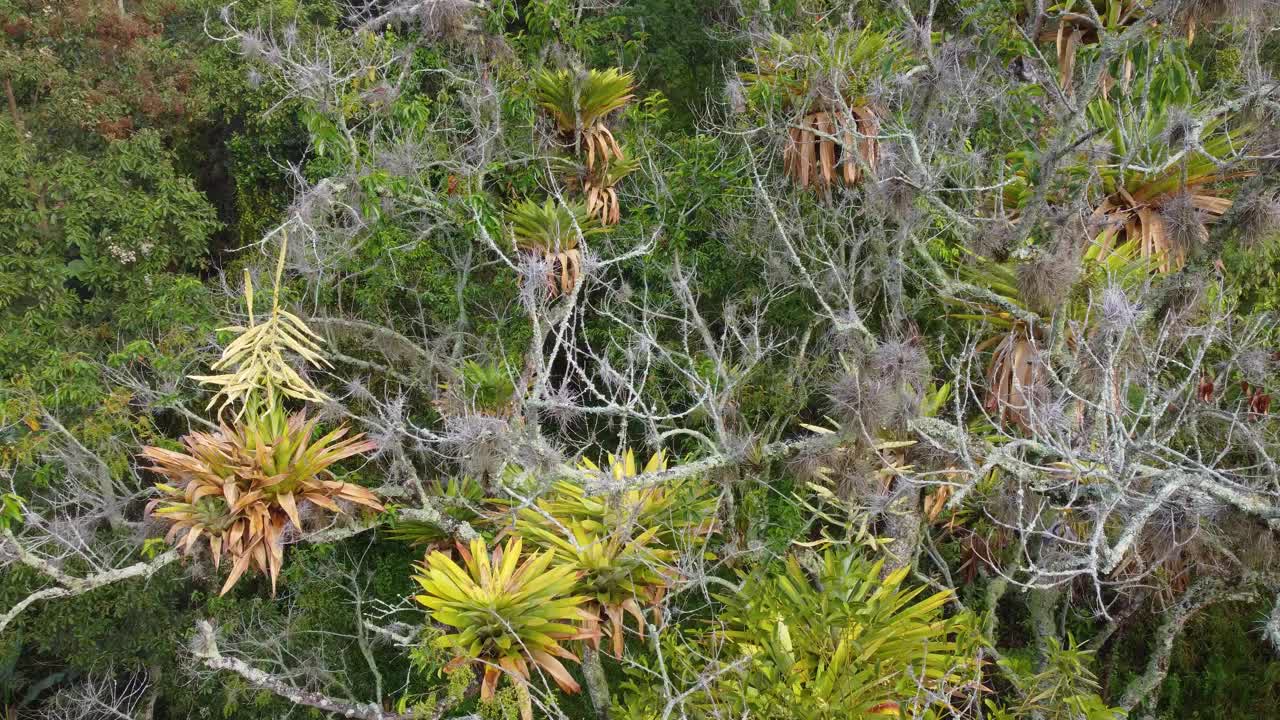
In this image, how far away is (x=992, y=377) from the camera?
4809 mm

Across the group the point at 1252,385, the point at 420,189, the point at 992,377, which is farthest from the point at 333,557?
the point at 1252,385

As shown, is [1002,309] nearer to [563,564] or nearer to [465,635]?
[563,564]

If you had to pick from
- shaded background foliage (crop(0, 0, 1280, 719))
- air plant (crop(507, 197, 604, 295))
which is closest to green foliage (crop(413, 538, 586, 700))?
shaded background foliage (crop(0, 0, 1280, 719))

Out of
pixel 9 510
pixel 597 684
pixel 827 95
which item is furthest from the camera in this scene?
pixel 827 95

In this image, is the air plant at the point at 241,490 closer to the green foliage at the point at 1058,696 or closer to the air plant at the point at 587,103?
the air plant at the point at 587,103

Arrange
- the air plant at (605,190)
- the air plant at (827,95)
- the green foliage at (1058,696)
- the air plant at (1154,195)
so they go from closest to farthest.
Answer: the green foliage at (1058,696)
the air plant at (1154,195)
the air plant at (827,95)
the air plant at (605,190)

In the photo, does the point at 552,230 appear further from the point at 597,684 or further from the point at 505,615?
the point at 597,684

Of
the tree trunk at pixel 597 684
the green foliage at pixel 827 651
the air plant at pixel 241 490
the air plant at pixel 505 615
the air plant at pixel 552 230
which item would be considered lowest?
the tree trunk at pixel 597 684

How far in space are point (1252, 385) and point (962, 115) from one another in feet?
7.60

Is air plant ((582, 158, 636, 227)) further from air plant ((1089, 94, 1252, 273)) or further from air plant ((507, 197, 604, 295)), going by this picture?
air plant ((1089, 94, 1252, 273))

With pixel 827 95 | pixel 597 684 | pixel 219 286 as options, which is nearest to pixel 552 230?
pixel 827 95

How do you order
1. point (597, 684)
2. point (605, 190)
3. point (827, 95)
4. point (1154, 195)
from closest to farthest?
1. point (597, 684)
2. point (1154, 195)
3. point (827, 95)
4. point (605, 190)

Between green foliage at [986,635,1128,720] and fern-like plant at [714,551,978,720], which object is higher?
fern-like plant at [714,551,978,720]

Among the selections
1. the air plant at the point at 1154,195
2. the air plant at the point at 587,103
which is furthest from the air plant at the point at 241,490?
the air plant at the point at 1154,195
